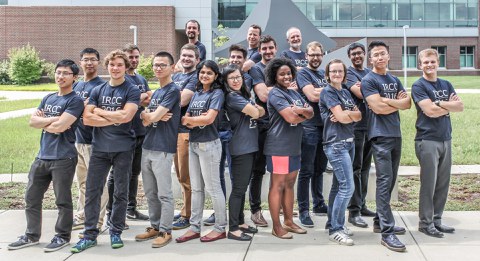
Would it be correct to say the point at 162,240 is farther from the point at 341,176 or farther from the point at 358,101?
the point at 358,101

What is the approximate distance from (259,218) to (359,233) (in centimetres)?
127

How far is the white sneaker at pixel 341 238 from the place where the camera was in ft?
18.2

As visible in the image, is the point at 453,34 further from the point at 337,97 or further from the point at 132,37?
the point at 337,97

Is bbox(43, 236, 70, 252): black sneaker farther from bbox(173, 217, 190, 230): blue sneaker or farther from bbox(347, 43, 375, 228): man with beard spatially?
bbox(347, 43, 375, 228): man with beard

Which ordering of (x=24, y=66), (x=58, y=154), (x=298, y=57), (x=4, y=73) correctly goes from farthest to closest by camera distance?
(x=4, y=73)
(x=24, y=66)
(x=298, y=57)
(x=58, y=154)

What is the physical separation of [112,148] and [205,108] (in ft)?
3.62

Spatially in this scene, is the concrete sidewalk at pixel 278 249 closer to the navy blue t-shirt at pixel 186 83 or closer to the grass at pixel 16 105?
the navy blue t-shirt at pixel 186 83

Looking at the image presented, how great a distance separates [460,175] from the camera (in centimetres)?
942

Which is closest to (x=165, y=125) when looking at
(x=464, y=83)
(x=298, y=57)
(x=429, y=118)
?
(x=298, y=57)

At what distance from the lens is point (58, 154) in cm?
537

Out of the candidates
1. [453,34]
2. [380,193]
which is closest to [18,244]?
[380,193]

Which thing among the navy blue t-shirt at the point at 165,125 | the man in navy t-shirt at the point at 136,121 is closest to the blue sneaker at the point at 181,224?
the man in navy t-shirt at the point at 136,121

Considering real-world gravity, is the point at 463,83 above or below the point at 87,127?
above

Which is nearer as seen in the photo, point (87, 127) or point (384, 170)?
point (384, 170)
